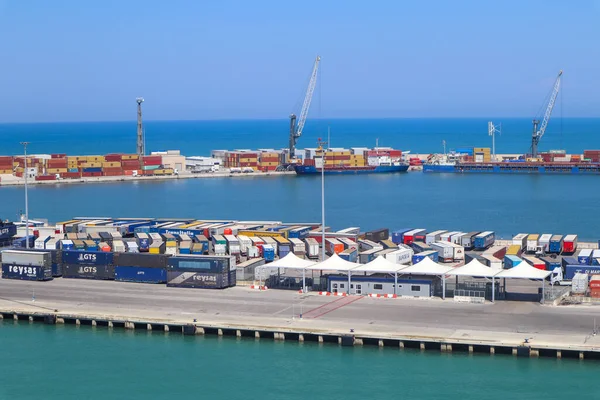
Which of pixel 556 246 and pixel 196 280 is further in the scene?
pixel 556 246

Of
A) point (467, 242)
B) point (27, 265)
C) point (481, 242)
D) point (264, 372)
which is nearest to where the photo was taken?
point (264, 372)

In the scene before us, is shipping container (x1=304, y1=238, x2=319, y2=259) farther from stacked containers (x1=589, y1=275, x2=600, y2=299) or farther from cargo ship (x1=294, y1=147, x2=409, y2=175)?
cargo ship (x1=294, y1=147, x2=409, y2=175)

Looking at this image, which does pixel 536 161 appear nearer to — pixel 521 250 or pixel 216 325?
pixel 521 250

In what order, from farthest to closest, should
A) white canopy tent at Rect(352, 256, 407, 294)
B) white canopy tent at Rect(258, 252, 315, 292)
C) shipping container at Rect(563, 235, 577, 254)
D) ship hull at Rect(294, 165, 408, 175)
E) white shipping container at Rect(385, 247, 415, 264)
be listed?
ship hull at Rect(294, 165, 408, 175) < shipping container at Rect(563, 235, 577, 254) < white shipping container at Rect(385, 247, 415, 264) < white canopy tent at Rect(258, 252, 315, 292) < white canopy tent at Rect(352, 256, 407, 294)

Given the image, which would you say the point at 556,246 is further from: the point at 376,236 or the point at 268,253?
the point at 268,253

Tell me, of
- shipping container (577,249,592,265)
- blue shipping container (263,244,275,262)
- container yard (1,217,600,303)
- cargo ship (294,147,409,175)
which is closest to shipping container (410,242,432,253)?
container yard (1,217,600,303)

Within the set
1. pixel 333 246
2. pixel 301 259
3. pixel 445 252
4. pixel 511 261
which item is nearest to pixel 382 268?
pixel 301 259

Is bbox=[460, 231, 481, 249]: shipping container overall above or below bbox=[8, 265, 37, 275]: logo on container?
above

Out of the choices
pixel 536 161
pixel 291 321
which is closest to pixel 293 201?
pixel 536 161
